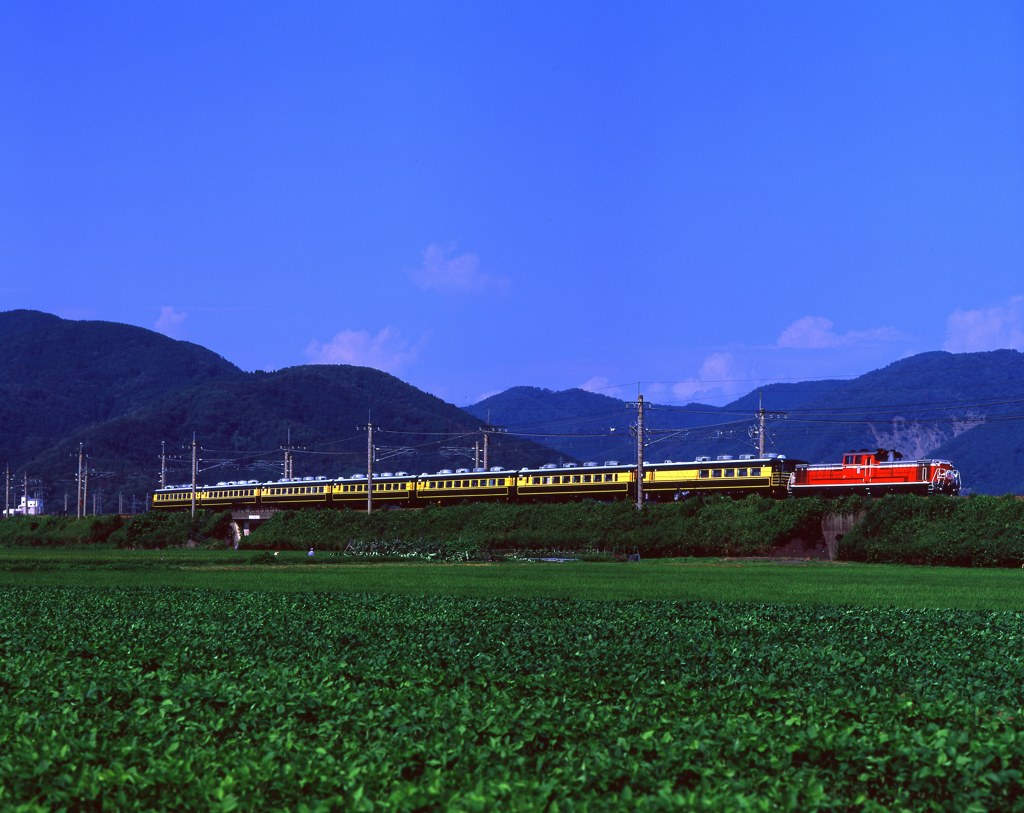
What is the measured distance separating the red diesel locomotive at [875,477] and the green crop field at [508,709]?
161ft

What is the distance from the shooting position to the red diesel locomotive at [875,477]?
75250 millimetres

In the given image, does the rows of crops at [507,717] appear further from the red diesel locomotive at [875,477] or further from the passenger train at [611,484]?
the passenger train at [611,484]

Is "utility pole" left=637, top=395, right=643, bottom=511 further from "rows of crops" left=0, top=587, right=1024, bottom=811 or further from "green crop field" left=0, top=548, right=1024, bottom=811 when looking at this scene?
"rows of crops" left=0, top=587, right=1024, bottom=811

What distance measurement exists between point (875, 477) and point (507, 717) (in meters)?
67.8

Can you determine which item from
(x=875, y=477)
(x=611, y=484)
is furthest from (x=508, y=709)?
(x=611, y=484)

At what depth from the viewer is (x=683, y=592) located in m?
39.3

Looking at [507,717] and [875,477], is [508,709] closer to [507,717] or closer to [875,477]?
[507,717]

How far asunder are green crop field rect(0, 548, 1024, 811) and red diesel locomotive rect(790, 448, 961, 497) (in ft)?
161

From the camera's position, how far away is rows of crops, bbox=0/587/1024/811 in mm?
10844

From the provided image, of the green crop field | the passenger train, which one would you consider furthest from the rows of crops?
the passenger train

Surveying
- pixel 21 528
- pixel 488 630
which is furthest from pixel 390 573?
pixel 21 528

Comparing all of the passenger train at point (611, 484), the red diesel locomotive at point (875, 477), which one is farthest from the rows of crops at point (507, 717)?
the passenger train at point (611, 484)

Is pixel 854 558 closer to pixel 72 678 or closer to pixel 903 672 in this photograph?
pixel 903 672

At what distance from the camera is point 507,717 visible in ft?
44.3
